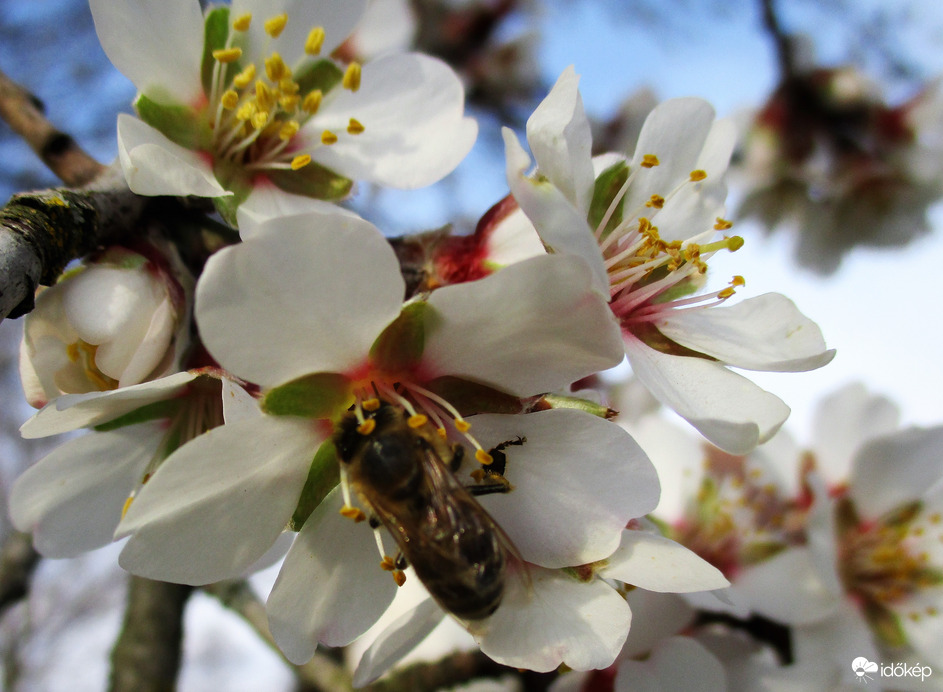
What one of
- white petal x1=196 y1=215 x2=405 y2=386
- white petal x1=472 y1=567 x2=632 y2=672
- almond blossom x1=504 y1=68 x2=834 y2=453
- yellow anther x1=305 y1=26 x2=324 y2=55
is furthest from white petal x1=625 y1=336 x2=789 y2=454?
yellow anther x1=305 y1=26 x2=324 y2=55

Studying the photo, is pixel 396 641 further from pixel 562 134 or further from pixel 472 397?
pixel 562 134

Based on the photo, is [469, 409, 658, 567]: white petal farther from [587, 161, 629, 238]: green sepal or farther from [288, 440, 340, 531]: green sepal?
[587, 161, 629, 238]: green sepal

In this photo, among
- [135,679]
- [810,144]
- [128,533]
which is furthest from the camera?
[810,144]

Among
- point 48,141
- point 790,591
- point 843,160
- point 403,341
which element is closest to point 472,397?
point 403,341

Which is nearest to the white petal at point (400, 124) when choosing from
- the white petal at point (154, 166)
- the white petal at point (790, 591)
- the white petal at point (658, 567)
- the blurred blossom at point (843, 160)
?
the white petal at point (154, 166)

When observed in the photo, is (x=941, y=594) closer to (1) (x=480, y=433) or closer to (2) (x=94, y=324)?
(1) (x=480, y=433)

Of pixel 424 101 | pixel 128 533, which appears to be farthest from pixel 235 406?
pixel 424 101
